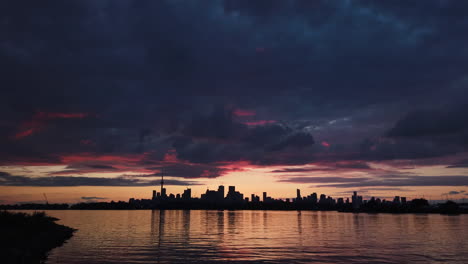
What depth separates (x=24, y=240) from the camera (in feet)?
221

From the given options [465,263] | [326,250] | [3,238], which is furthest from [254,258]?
[3,238]

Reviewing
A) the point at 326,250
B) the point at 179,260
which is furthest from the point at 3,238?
the point at 326,250

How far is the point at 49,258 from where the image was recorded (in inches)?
2231

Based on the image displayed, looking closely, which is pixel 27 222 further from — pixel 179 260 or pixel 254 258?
pixel 254 258

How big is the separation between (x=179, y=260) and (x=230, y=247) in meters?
18.3

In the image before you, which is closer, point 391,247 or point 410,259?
point 410,259

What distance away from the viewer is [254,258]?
55625mm

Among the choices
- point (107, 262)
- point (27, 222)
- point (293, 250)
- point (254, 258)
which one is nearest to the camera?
point (107, 262)

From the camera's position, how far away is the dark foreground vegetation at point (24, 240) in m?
49.2

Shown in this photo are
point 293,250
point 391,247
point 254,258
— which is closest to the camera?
point 254,258

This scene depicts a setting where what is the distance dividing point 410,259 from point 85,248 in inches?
2389

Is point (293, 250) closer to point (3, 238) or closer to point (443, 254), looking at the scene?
point (443, 254)

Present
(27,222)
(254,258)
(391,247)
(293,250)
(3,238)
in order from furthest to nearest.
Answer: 1. (27,222)
2. (391,247)
3. (293,250)
4. (3,238)
5. (254,258)

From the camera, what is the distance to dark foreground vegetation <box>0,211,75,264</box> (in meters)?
49.2
